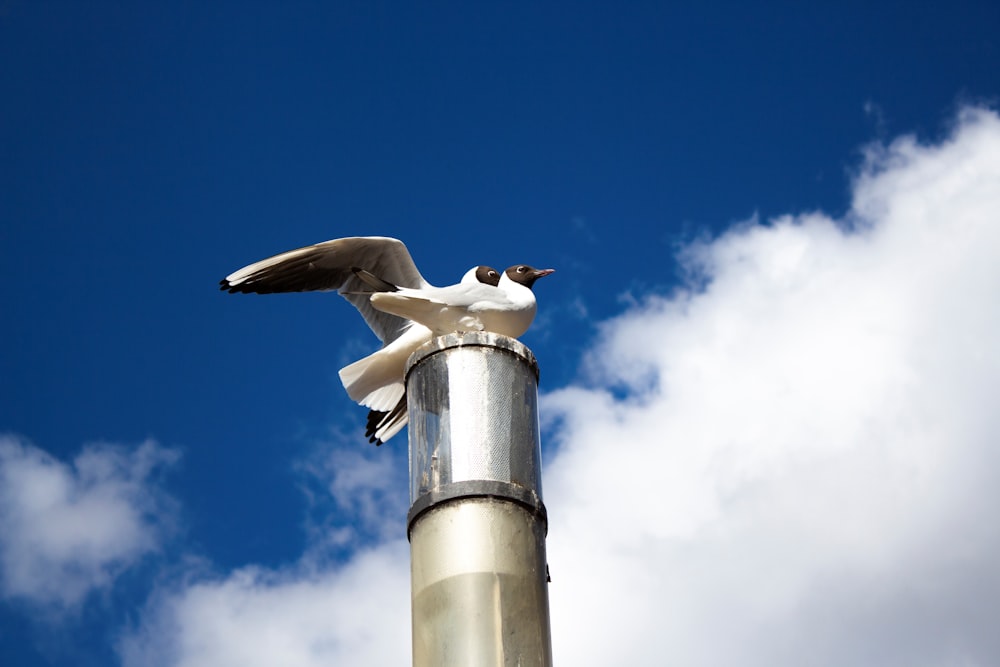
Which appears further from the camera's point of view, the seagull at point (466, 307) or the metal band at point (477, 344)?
the seagull at point (466, 307)

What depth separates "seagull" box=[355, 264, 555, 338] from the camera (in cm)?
920

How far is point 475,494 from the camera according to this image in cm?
754

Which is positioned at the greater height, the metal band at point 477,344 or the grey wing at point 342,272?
the grey wing at point 342,272

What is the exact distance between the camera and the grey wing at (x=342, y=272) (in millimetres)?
10539

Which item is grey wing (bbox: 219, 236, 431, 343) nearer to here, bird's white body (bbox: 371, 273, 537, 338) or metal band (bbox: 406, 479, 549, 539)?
bird's white body (bbox: 371, 273, 537, 338)

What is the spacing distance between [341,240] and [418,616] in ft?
14.0

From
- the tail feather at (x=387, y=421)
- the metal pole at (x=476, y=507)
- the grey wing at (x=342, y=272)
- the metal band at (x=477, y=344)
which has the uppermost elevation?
the grey wing at (x=342, y=272)

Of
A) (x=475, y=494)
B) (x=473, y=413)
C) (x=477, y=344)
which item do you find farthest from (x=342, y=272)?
(x=475, y=494)

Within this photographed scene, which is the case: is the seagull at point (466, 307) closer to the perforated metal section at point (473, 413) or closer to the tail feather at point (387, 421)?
the perforated metal section at point (473, 413)

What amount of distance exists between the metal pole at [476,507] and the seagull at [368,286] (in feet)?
4.56

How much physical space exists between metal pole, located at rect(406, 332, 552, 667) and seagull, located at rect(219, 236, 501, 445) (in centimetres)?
139

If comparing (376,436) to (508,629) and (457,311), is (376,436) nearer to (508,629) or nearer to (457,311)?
(457,311)

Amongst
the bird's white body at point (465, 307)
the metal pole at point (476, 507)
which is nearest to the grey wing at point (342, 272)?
the bird's white body at point (465, 307)

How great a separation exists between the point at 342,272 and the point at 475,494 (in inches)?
151
